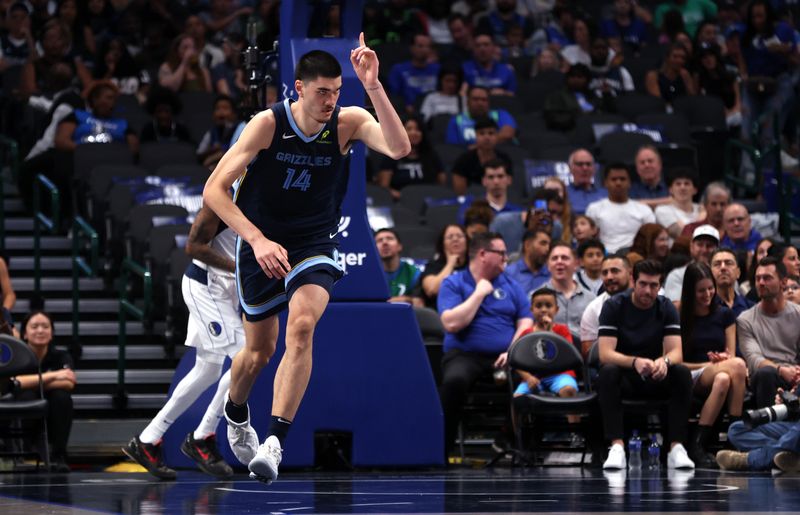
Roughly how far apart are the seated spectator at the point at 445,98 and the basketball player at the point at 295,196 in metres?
8.94

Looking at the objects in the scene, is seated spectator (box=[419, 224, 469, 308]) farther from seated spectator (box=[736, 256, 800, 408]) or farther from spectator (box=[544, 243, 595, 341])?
seated spectator (box=[736, 256, 800, 408])

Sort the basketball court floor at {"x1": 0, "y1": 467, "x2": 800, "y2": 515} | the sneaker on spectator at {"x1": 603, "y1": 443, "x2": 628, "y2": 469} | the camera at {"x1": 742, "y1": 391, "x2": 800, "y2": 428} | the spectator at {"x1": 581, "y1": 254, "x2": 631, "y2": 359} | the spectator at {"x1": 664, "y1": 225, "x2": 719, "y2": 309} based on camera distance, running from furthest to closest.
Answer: the spectator at {"x1": 664, "y1": 225, "x2": 719, "y2": 309}, the spectator at {"x1": 581, "y1": 254, "x2": 631, "y2": 359}, the sneaker on spectator at {"x1": 603, "y1": 443, "x2": 628, "y2": 469}, the camera at {"x1": 742, "y1": 391, "x2": 800, "y2": 428}, the basketball court floor at {"x1": 0, "y1": 467, "x2": 800, "y2": 515}

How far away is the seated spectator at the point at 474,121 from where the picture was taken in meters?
16.2

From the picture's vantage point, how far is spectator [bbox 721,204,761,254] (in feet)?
43.1

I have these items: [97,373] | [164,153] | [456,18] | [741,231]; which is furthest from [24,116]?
[741,231]

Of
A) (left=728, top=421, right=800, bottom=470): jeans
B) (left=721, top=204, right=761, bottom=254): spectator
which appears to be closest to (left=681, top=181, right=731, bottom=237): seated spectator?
(left=721, top=204, right=761, bottom=254): spectator

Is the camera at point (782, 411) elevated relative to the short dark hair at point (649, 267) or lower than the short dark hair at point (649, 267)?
lower

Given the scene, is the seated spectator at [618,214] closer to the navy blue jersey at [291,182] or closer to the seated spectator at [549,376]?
the seated spectator at [549,376]

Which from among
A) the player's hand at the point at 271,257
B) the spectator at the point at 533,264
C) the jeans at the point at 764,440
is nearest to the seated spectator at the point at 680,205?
the spectator at the point at 533,264

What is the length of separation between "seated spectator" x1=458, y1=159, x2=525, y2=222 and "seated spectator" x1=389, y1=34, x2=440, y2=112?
11.9ft

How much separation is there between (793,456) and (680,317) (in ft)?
5.79

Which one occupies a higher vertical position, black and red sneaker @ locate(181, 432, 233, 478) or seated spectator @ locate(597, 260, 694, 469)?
seated spectator @ locate(597, 260, 694, 469)

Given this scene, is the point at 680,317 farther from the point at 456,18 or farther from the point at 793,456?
the point at 456,18

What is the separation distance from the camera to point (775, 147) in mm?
15656
